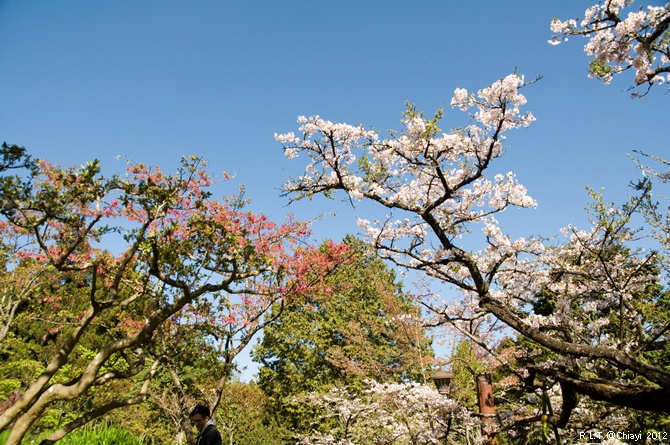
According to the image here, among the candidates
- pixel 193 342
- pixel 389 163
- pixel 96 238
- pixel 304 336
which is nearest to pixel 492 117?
pixel 389 163

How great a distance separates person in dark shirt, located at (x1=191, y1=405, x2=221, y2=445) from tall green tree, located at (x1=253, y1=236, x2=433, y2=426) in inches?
549

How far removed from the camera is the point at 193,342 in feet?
28.8

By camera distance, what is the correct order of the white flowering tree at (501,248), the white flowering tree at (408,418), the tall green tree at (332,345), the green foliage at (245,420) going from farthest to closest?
the tall green tree at (332,345), the green foliage at (245,420), the white flowering tree at (408,418), the white flowering tree at (501,248)

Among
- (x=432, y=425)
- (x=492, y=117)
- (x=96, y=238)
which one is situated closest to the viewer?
(x=492, y=117)

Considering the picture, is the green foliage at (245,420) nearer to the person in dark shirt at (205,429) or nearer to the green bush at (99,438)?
the green bush at (99,438)

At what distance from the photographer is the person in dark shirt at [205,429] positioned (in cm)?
452

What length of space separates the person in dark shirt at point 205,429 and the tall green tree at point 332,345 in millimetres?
13951

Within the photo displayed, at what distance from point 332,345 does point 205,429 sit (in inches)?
692

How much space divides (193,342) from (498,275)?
677 centimetres

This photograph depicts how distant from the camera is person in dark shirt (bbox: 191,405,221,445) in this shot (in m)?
4.52

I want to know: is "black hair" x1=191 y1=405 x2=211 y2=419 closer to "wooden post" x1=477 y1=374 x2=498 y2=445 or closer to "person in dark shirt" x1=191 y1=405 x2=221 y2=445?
"person in dark shirt" x1=191 y1=405 x2=221 y2=445

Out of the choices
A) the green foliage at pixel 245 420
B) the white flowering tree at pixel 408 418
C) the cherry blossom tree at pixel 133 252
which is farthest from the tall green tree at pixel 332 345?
the cherry blossom tree at pixel 133 252

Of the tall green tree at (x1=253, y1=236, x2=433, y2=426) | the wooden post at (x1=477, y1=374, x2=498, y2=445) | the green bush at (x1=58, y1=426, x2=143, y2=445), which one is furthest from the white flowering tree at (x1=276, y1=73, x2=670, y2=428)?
the tall green tree at (x1=253, y1=236, x2=433, y2=426)

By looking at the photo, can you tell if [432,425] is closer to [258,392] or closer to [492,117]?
[492,117]
